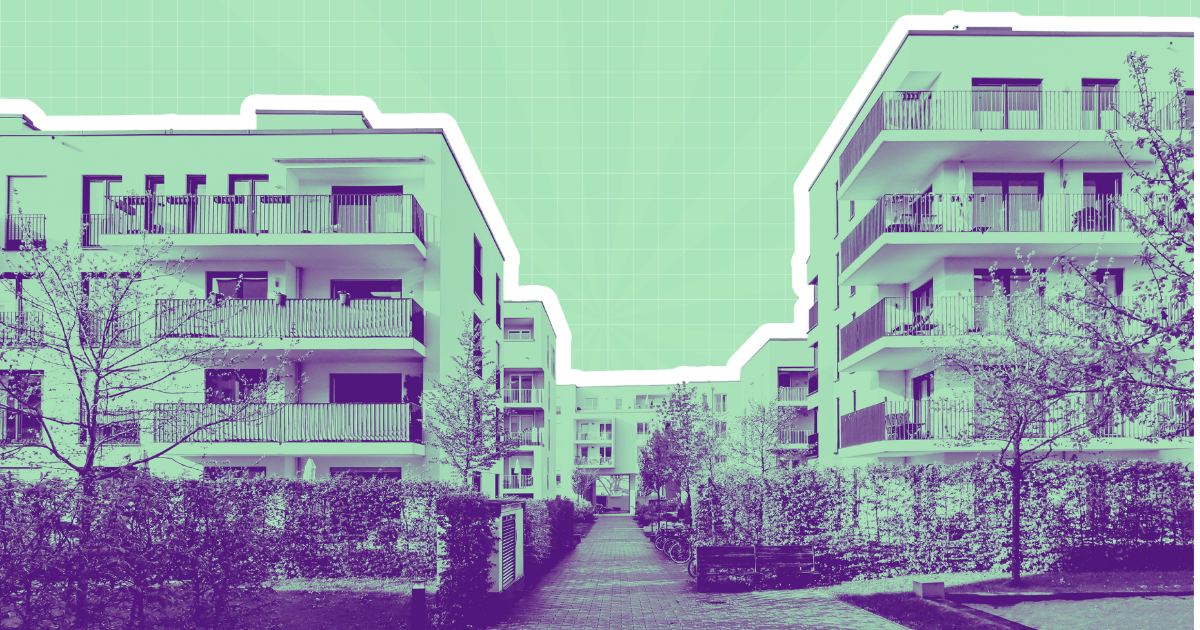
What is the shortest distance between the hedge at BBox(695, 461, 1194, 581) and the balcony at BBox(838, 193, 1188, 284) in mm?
6858

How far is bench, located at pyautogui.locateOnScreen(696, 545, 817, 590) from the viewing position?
65.4 feet

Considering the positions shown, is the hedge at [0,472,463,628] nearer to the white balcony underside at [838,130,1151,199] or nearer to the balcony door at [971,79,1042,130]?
the white balcony underside at [838,130,1151,199]

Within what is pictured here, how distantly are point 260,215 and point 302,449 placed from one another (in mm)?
5983

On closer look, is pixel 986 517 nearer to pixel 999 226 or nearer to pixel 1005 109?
pixel 999 226

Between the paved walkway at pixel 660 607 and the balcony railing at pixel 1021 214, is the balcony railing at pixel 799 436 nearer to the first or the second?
the balcony railing at pixel 1021 214

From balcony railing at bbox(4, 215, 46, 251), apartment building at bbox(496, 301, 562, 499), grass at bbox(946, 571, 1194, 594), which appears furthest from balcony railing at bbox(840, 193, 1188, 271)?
apartment building at bbox(496, 301, 562, 499)

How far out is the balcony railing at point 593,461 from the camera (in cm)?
9062

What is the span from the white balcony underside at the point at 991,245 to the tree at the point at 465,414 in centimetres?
1052

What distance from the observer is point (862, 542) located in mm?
20266

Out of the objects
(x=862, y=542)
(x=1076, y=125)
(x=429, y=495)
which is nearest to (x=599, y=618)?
(x=429, y=495)

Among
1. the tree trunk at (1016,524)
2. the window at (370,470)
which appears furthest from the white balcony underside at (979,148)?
the window at (370,470)

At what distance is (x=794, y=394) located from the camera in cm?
5684

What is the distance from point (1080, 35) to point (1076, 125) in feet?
8.24

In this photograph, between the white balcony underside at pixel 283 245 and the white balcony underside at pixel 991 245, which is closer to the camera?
the white balcony underside at pixel 991 245
